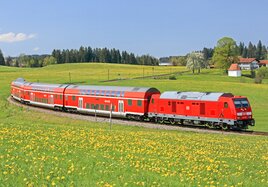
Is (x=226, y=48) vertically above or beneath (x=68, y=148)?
above

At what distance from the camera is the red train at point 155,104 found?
3766 cm

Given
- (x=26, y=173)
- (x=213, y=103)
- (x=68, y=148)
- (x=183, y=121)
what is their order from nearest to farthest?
(x=26, y=173) → (x=68, y=148) → (x=213, y=103) → (x=183, y=121)

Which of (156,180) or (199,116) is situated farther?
(199,116)

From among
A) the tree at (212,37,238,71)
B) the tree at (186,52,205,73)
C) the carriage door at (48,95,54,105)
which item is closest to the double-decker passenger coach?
the carriage door at (48,95,54,105)

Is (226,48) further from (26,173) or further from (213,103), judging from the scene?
(26,173)

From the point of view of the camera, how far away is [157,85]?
343ft

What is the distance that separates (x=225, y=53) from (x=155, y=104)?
378 ft

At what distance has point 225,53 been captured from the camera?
15250cm

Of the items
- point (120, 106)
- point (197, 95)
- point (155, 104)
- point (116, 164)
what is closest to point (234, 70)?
point (120, 106)

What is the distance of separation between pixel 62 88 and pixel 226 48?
10647cm

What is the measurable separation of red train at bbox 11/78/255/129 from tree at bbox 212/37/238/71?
103569 mm

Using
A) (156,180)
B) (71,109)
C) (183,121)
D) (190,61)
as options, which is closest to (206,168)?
(156,180)

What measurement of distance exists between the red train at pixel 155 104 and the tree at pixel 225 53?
10357 cm

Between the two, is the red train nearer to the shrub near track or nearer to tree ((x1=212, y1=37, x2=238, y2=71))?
the shrub near track
